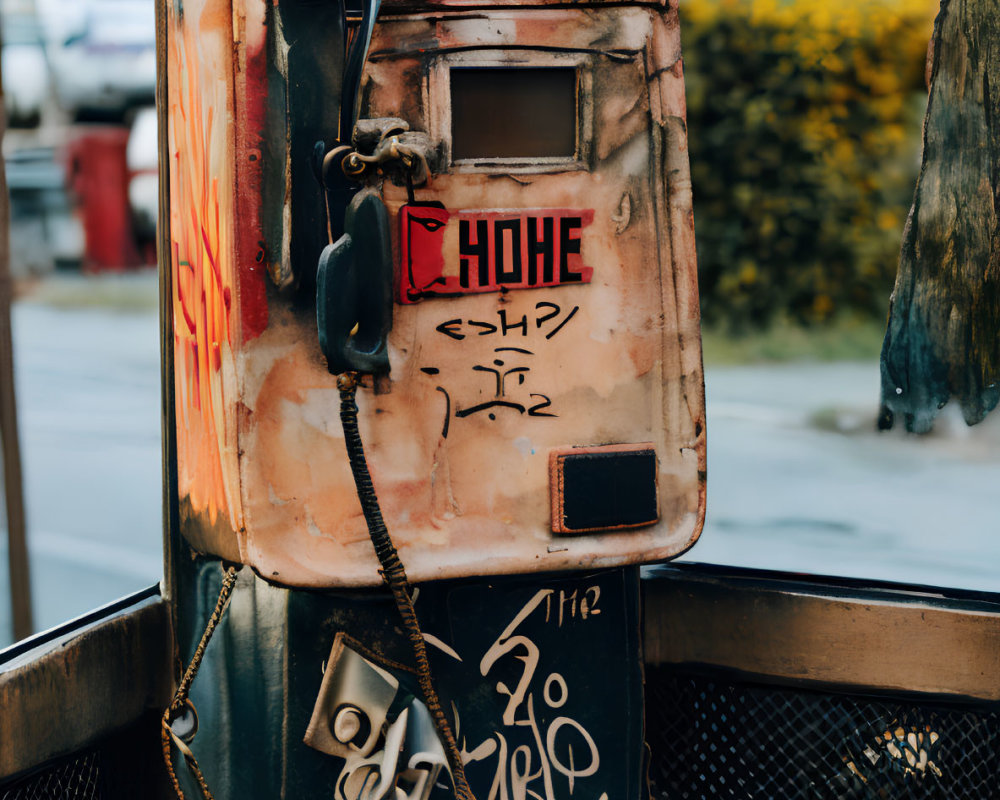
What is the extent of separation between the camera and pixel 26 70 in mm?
15047

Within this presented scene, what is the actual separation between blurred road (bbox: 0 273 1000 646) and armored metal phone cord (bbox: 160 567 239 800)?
2.29 metres

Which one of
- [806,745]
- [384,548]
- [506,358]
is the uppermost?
[506,358]

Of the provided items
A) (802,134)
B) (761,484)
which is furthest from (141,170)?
(761,484)

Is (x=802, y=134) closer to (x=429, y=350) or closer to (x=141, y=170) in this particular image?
(x=429, y=350)

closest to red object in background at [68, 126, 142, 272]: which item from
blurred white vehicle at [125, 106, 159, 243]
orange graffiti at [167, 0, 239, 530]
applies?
blurred white vehicle at [125, 106, 159, 243]

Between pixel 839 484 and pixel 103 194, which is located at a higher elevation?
pixel 103 194

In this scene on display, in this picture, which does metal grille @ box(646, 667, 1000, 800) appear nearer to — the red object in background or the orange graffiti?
the orange graffiti

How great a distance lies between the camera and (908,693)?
184 centimetres

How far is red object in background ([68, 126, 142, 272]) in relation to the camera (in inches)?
611

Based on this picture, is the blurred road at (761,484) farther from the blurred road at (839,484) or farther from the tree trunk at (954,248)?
the tree trunk at (954,248)

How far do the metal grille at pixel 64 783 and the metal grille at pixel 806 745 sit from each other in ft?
3.05

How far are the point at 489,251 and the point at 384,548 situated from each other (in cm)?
41

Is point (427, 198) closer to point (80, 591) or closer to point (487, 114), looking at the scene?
point (487, 114)

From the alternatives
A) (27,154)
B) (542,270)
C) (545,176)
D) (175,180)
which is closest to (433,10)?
(545,176)
